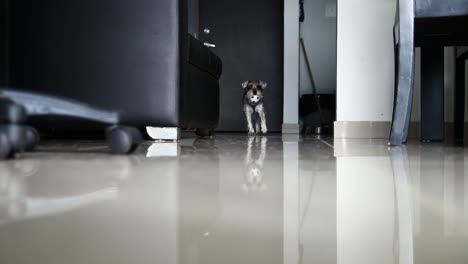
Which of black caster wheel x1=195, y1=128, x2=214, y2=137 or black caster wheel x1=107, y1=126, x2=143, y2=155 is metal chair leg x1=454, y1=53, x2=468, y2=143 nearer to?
black caster wheel x1=195, y1=128, x2=214, y2=137

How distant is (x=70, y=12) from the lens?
1.15 meters

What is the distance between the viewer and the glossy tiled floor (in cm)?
28

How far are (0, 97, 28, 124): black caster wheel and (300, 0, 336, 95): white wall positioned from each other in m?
5.18

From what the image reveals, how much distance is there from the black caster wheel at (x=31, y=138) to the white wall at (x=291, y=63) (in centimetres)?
392

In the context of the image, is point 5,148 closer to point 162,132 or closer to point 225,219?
point 225,219

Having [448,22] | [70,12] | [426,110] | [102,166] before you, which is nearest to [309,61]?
[426,110]

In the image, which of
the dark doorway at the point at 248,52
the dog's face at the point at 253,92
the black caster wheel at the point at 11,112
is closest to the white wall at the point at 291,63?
the dog's face at the point at 253,92

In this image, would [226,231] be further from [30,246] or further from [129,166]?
[129,166]

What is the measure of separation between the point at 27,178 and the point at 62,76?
1.76ft

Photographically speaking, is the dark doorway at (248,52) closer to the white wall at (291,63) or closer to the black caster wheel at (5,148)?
the white wall at (291,63)

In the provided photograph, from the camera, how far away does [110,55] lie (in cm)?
126

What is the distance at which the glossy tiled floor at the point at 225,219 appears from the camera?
28 centimetres

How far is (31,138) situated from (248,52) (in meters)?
4.55

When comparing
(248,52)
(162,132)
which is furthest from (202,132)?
(248,52)
